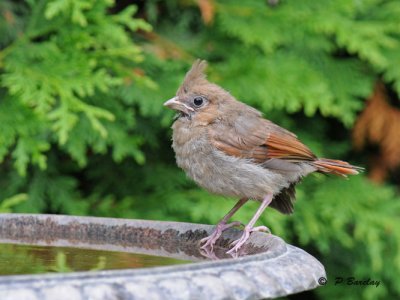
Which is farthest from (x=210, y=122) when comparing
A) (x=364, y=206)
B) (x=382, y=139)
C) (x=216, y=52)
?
(x=382, y=139)

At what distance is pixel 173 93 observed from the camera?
4.71 metres

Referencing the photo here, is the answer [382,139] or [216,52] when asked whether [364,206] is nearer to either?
[382,139]

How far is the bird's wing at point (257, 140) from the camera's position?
11.7ft

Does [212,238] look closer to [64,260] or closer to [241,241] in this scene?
[241,241]

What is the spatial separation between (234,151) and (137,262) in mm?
1012

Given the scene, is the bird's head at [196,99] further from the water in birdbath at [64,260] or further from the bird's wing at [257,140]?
the water in birdbath at [64,260]

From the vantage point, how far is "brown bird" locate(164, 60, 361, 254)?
3477 mm

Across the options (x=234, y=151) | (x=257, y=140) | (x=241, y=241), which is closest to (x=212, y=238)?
(x=241, y=241)

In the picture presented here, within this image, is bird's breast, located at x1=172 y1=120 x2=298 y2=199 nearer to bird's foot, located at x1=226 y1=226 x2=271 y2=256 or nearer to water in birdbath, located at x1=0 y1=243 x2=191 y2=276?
→ bird's foot, located at x1=226 y1=226 x2=271 y2=256

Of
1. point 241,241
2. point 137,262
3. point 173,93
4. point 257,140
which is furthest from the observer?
point 173,93

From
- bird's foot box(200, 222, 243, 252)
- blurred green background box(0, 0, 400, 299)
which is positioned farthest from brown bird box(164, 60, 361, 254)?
blurred green background box(0, 0, 400, 299)

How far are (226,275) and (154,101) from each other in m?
2.72

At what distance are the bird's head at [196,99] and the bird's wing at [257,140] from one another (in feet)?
0.37

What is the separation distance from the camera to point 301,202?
5082mm
